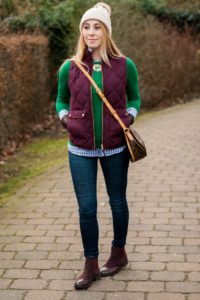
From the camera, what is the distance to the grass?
25.8 ft

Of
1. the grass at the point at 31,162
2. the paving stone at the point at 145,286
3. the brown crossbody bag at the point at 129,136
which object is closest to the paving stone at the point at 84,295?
the paving stone at the point at 145,286

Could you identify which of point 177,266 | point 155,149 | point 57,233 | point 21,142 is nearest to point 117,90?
point 177,266

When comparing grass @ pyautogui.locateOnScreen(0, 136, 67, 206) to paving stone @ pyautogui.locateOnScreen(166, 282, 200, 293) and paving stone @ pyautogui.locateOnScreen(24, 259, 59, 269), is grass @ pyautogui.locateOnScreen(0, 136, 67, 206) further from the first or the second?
paving stone @ pyautogui.locateOnScreen(166, 282, 200, 293)

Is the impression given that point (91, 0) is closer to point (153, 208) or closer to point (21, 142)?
point (21, 142)

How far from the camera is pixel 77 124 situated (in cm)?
434

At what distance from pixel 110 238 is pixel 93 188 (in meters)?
1.26

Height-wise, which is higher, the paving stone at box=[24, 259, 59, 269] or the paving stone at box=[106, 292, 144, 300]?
the paving stone at box=[106, 292, 144, 300]

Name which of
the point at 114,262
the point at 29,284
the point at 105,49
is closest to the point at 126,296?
the point at 114,262

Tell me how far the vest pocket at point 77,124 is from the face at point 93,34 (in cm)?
47

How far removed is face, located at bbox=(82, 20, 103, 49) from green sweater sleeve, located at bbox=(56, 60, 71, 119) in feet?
0.73

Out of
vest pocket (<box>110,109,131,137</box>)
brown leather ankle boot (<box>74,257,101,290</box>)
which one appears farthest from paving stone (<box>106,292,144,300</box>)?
vest pocket (<box>110,109,131,137</box>)

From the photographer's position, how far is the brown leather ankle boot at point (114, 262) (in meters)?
4.67

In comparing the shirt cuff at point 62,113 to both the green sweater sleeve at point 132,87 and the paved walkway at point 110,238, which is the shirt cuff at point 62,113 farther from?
the paved walkway at point 110,238

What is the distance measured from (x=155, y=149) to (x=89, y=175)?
5581 millimetres
